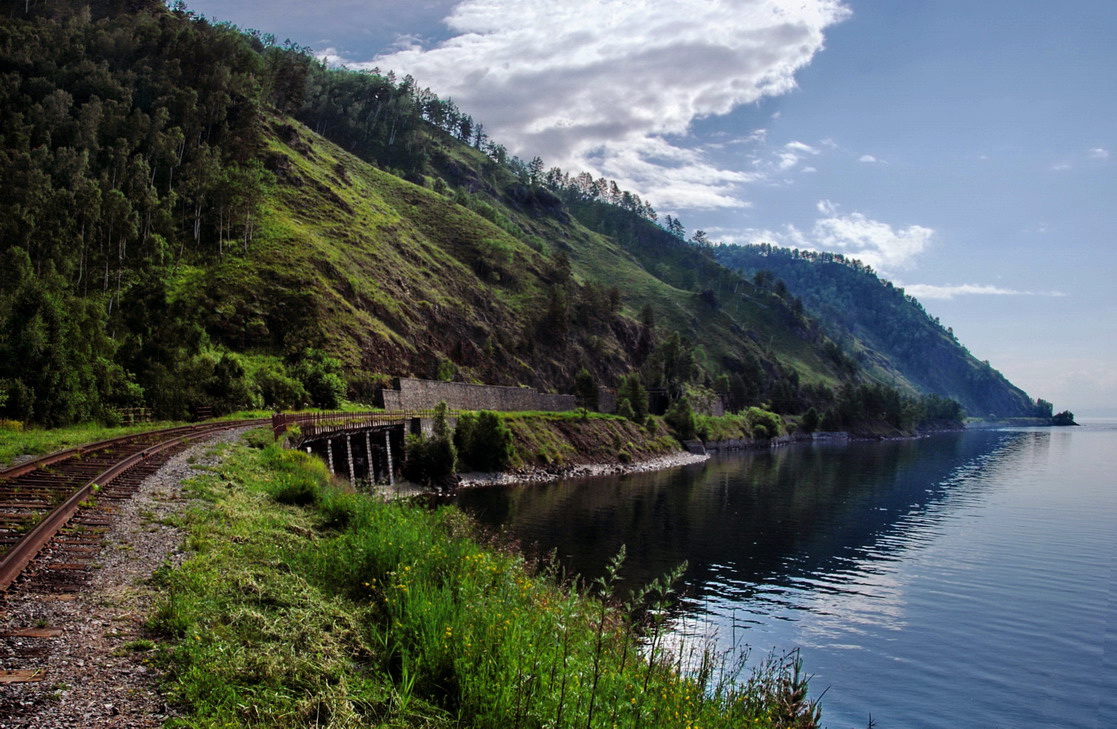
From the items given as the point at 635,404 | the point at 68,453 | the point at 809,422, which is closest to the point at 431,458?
the point at 68,453

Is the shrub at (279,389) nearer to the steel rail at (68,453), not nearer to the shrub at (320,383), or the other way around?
the shrub at (320,383)

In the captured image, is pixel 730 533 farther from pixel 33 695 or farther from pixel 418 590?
pixel 33 695

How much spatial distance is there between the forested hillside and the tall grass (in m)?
25.0

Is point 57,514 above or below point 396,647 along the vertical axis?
above

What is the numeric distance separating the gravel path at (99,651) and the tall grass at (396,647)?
0.37 metres

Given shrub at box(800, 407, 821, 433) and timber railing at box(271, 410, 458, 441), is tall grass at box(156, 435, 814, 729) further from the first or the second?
shrub at box(800, 407, 821, 433)

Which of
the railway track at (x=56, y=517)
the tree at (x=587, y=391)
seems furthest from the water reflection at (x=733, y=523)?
the tree at (x=587, y=391)

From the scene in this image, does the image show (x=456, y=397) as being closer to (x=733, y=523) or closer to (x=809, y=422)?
Answer: (x=733, y=523)

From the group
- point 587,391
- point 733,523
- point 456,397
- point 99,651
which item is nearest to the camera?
point 99,651

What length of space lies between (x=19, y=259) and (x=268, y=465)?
162 feet

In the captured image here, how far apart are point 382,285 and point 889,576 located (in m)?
77.7

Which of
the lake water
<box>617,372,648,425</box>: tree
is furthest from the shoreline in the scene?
<box>617,372,648,425</box>: tree

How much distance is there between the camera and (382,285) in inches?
3745

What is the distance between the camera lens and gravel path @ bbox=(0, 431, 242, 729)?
578 centimetres
